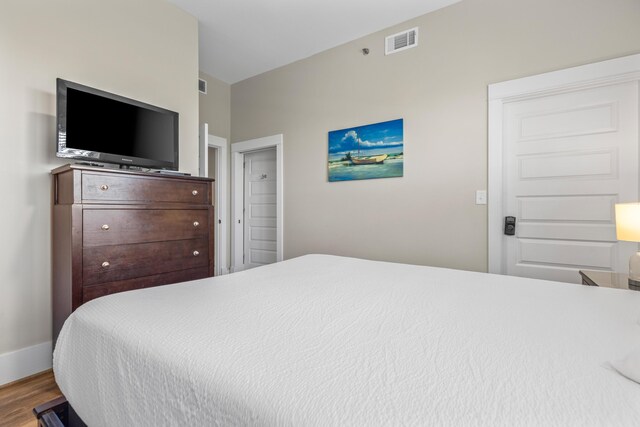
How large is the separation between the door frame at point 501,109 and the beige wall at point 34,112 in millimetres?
3177

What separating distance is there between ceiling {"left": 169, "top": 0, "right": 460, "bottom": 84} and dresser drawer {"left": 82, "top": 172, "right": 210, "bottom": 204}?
181 centimetres

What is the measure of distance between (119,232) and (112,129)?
2.60 ft

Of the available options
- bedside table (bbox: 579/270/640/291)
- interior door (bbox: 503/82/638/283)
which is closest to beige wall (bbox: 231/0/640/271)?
interior door (bbox: 503/82/638/283)

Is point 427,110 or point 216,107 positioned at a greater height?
point 216,107

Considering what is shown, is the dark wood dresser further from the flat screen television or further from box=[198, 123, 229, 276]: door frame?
box=[198, 123, 229, 276]: door frame

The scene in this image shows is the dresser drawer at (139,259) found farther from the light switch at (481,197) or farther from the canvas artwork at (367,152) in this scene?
the light switch at (481,197)

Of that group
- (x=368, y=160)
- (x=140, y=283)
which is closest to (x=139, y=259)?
(x=140, y=283)

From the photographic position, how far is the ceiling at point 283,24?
293 cm

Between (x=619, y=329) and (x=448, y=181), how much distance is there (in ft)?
7.28

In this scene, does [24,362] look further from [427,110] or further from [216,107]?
[427,110]

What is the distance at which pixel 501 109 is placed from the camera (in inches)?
107

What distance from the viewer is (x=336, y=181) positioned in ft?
11.9

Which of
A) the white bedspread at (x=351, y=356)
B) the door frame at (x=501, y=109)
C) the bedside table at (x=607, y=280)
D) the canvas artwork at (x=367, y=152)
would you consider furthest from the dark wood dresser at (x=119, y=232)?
the bedside table at (x=607, y=280)

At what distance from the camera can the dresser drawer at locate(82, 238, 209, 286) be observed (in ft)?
6.20
